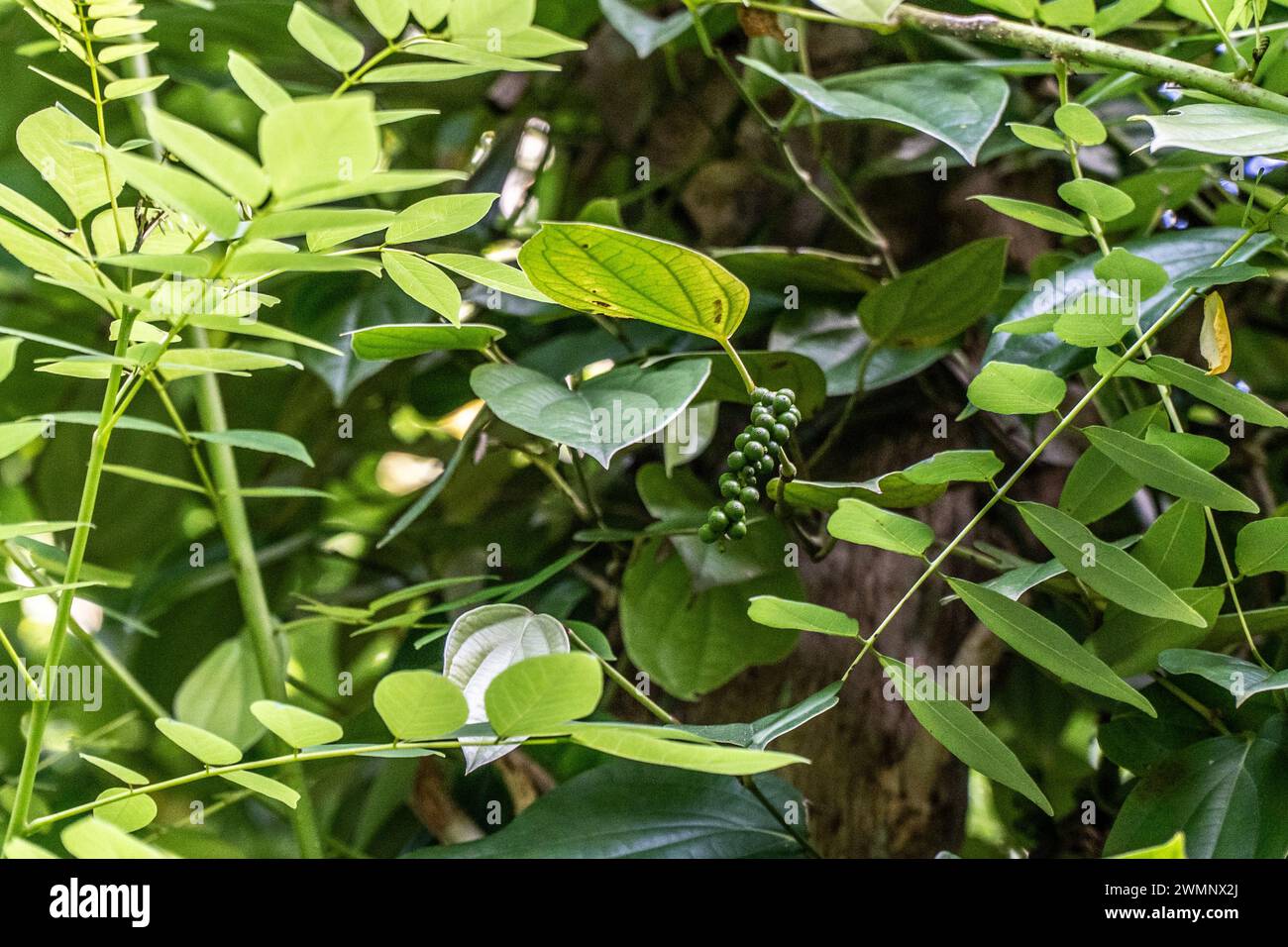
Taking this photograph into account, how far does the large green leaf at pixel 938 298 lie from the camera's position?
56cm

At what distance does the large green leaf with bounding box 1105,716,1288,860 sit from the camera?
16.2 inches

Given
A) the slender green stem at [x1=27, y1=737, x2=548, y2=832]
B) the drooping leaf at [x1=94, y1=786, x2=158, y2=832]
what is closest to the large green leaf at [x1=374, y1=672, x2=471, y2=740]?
the slender green stem at [x1=27, y1=737, x2=548, y2=832]

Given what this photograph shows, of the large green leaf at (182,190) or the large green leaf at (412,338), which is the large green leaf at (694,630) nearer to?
the large green leaf at (412,338)

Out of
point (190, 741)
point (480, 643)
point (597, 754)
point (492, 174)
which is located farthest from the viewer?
point (492, 174)

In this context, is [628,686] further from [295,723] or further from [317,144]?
[317,144]

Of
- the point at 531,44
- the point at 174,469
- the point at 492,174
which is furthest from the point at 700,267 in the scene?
the point at 174,469

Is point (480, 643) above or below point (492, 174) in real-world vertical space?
below

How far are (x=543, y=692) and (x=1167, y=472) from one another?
→ 278mm

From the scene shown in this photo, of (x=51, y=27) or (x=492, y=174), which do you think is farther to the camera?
(x=492, y=174)

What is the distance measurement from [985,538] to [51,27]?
595mm

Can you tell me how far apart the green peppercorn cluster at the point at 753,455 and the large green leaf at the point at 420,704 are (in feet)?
0.59

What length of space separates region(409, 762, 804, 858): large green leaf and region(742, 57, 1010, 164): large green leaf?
0.35m

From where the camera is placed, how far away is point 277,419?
828 millimetres

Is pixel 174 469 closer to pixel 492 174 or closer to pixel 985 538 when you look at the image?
pixel 492 174
